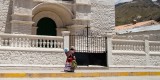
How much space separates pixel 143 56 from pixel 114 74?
504cm

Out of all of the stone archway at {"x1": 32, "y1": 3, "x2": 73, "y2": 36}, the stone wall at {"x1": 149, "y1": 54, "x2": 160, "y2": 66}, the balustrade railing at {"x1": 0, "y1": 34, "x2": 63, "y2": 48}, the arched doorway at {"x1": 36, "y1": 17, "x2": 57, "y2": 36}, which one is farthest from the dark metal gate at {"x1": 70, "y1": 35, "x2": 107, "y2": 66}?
the arched doorway at {"x1": 36, "y1": 17, "x2": 57, "y2": 36}

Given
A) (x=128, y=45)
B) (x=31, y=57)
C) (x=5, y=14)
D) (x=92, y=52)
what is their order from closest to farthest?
(x=31, y=57) < (x=92, y=52) < (x=128, y=45) < (x=5, y=14)

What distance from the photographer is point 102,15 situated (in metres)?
24.6

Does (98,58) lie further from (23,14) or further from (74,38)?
(23,14)

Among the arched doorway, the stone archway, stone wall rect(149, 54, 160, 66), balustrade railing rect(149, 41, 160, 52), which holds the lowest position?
stone wall rect(149, 54, 160, 66)

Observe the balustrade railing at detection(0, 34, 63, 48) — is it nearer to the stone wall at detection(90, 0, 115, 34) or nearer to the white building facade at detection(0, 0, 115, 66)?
the white building facade at detection(0, 0, 115, 66)

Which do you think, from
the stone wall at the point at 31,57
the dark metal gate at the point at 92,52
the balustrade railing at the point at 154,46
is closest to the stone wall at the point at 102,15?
the dark metal gate at the point at 92,52

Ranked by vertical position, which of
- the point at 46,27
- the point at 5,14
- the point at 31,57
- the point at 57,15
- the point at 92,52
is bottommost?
the point at 31,57

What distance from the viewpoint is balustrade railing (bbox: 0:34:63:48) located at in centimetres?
1664

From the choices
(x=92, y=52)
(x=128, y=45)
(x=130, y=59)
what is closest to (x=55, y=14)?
(x=92, y=52)

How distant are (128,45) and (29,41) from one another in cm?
645

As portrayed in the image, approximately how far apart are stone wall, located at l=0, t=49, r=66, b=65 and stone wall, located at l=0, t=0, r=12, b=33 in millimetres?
4947

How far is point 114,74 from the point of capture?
1527 cm

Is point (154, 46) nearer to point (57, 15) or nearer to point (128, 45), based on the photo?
point (128, 45)
